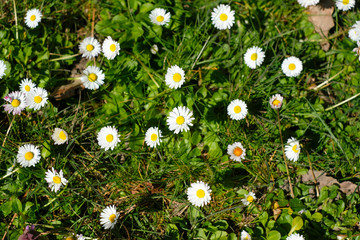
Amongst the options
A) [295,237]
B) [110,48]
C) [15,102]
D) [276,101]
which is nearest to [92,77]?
[110,48]

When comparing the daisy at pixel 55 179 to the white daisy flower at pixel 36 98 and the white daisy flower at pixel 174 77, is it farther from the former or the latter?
the white daisy flower at pixel 174 77

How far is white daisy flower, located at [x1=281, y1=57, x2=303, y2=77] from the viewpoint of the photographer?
8.80ft

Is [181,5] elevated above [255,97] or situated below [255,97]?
above

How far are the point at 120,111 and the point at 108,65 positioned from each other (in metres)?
0.42

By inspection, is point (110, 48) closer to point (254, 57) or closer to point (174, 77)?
point (174, 77)

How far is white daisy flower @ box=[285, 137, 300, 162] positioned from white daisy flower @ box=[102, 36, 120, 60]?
1576 millimetres

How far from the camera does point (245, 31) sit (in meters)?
2.87

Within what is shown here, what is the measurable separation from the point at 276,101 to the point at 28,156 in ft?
6.45

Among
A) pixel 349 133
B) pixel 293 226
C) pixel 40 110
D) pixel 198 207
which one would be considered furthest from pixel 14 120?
pixel 349 133

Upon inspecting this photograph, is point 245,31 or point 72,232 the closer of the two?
point 72,232

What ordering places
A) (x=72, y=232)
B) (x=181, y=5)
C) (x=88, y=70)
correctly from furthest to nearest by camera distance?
(x=181, y=5)
(x=88, y=70)
(x=72, y=232)

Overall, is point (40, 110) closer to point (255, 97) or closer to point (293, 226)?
point (255, 97)

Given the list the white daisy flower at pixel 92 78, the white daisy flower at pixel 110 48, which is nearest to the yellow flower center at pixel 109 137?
the white daisy flower at pixel 92 78

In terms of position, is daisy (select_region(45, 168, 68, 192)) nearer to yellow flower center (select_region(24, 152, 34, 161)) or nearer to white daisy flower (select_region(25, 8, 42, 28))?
yellow flower center (select_region(24, 152, 34, 161))
